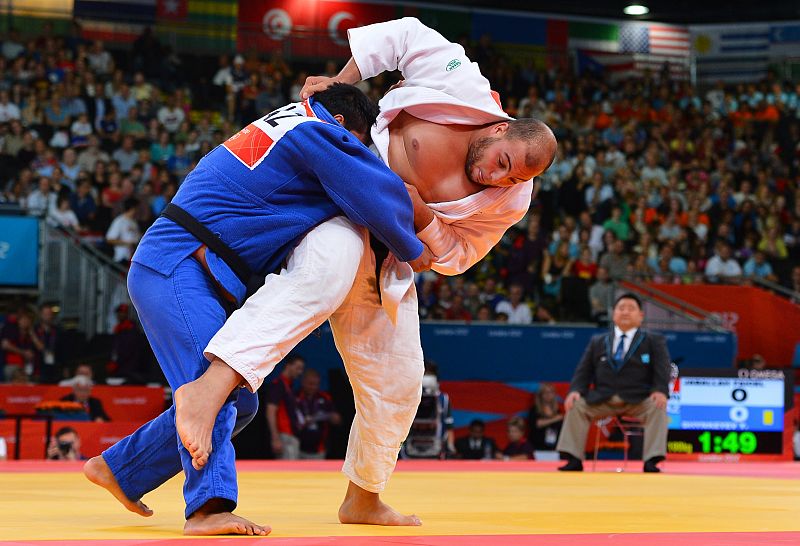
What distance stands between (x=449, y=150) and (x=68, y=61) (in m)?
12.5

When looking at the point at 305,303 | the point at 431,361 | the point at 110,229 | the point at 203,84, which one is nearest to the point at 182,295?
the point at 305,303

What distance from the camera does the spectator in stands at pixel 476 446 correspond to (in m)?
10.2

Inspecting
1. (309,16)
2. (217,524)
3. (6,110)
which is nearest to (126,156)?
(6,110)

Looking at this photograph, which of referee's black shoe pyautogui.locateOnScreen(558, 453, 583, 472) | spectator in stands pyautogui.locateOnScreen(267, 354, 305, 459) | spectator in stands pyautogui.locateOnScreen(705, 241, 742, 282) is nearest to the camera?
referee's black shoe pyautogui.locateOnScreen(558, 453, 583, 472)

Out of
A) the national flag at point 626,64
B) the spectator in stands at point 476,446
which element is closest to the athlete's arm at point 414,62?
the spectator in stands at point 476,446

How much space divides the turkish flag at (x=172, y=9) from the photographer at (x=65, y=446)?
1128 cm

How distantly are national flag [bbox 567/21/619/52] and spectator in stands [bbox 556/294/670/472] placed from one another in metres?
14.2

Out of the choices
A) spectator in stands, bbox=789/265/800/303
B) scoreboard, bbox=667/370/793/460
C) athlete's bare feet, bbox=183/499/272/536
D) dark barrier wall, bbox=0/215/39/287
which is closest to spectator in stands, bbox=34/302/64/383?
dark barrier wall, bbox=0/215/39/287

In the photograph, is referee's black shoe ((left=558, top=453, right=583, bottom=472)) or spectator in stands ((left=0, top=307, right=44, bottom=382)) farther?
spectator in stands ((left=0, top=307, right=44, bottom=382))

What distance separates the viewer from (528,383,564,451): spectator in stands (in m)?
10.4

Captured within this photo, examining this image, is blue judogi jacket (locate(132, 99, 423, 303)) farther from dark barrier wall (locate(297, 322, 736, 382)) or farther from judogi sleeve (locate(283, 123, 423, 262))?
dark barrier wall (locate(297, 322, 736, 382))

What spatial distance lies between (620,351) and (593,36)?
14.6 m

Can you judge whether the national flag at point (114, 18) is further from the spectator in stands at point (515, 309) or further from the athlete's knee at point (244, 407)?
the athlete's knee at point (244, 407)

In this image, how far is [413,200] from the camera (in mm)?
2938
